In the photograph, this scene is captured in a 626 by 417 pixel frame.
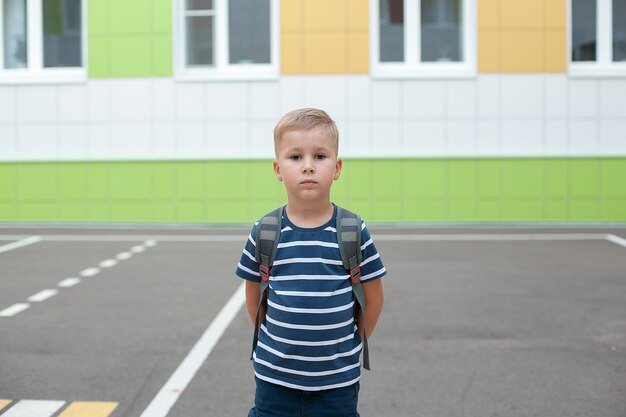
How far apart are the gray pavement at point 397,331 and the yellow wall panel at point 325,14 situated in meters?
4.81

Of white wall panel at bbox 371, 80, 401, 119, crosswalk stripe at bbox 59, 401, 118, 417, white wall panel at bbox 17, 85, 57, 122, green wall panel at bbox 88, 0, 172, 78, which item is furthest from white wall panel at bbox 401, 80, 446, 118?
crosswalk stripe at bbox 59, 401, 118, 417

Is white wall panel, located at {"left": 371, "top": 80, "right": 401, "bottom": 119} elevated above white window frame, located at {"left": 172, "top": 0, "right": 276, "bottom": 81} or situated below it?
below

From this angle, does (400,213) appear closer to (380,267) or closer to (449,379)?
(449,379)

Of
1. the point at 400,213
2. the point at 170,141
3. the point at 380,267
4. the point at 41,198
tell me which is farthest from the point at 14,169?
the point at 380,267

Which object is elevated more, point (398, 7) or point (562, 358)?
point (398, 7)

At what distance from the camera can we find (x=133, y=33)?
15.5m

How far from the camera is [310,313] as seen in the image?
2.83 meters

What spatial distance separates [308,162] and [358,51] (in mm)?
12632

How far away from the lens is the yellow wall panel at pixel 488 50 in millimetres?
15094

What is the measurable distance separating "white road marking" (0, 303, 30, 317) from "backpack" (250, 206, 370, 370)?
5217 millimetres

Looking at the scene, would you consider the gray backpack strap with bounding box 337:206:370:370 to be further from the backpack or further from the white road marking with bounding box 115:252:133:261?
the white road marking with bounding box 115:252:133:261

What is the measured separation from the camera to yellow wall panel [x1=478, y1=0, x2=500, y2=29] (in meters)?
15.0

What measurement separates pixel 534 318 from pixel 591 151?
8.66m

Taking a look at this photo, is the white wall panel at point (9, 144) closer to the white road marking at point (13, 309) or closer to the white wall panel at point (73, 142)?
the white wall panel at point (73, 142)
